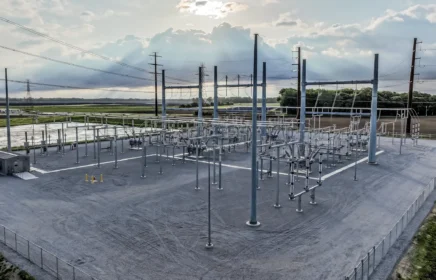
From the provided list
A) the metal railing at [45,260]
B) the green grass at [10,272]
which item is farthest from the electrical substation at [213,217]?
the green grass at [10,272]

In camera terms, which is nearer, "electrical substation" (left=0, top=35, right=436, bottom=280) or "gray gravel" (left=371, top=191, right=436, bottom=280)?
"gray gravel" (left=371, top=191, right=436, bottom=280)

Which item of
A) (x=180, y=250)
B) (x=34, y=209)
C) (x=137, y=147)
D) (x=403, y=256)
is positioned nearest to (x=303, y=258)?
(x=403, y=256)

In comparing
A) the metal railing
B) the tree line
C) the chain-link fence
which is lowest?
the metal railing

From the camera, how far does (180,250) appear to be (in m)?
14.5

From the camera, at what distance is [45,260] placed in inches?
532

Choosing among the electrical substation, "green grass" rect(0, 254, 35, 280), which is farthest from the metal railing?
"green grass" rect(0, 254, 35, 280)

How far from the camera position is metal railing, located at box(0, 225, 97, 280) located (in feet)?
40.2

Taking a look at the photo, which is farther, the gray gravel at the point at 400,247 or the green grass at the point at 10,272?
the gray gravel at the point at 400,247

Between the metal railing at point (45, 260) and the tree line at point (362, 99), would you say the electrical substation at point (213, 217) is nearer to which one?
the metal railing at point (45, 260)

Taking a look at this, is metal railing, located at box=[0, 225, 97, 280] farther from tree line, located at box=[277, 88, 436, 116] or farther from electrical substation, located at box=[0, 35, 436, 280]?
tree line, located at box=[277, 88, 436, 116]

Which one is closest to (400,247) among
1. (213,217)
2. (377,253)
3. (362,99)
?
(377,253)

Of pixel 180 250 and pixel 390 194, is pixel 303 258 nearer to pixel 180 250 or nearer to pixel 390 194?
pixel 180 250

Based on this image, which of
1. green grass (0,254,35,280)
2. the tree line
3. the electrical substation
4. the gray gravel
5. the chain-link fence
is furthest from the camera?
the tree line

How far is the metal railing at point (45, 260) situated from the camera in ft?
40.2
